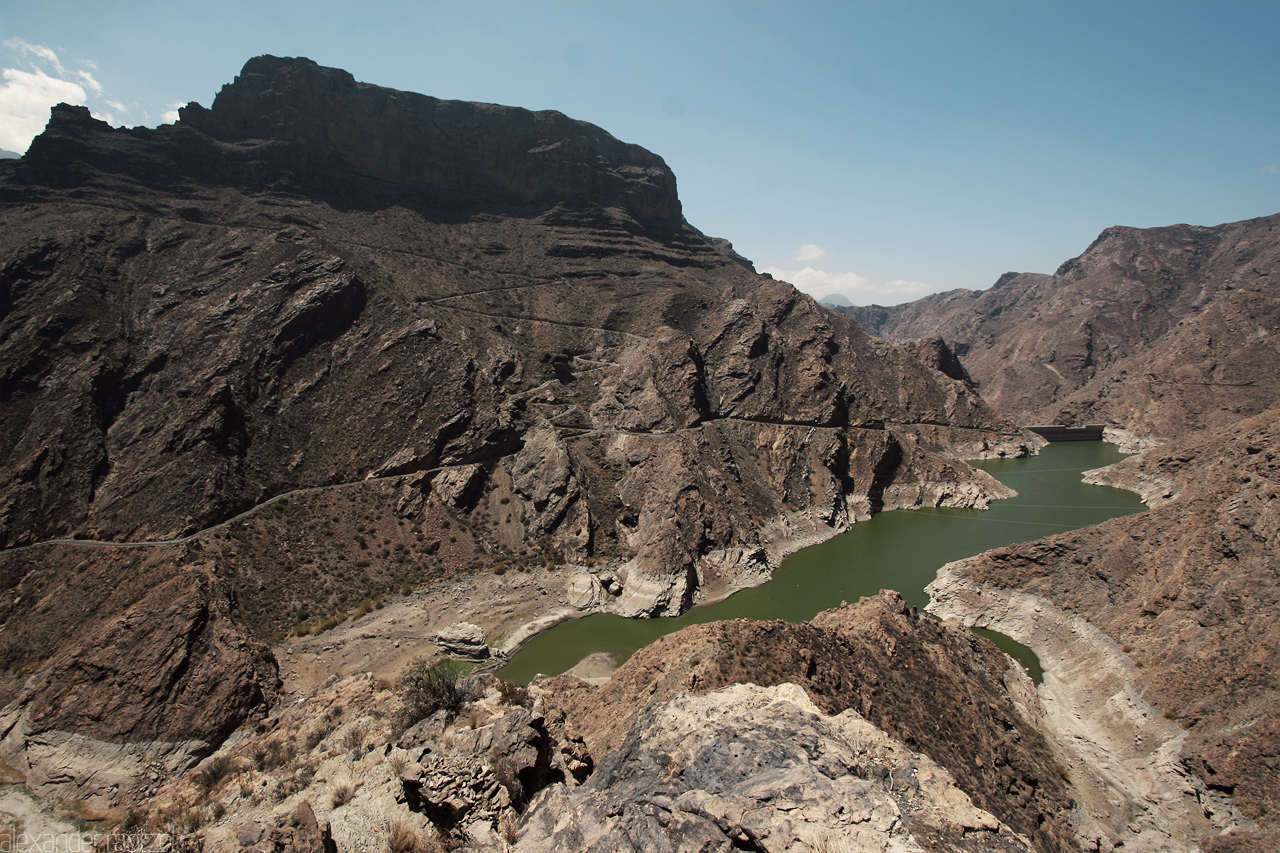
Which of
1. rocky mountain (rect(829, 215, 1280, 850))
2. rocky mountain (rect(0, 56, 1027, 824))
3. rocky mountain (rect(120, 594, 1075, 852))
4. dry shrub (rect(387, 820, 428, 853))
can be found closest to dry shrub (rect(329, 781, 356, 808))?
rocky mountain (rect(120, 594, 1075, 852))

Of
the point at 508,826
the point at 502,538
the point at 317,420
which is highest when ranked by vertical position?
the point at 317,420

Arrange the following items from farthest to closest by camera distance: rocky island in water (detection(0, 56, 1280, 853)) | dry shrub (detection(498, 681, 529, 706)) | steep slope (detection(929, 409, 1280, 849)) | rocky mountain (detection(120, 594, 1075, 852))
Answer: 1. steep slope (detection(929, 409, 1280, 849))
2. dry shrub (detection(498, 681, 529, 706))
3. rocky island in water (detection(0, 56, 1280, 853))
4. rocky mountain (detection(120, 594, 1075, 852))

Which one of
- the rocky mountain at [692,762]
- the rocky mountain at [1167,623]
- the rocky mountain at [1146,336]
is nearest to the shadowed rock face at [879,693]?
the rocky mountain at [692,762]

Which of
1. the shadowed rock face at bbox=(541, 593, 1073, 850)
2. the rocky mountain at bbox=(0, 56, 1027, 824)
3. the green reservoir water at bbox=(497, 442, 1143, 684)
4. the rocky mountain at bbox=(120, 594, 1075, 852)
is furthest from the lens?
the green reservoir water at bbox=(497, 442, 1143, 684)

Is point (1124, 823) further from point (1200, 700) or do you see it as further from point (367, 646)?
point (367, 646)

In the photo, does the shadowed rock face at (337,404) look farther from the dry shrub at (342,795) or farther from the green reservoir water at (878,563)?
the dry shrub at (342,795)

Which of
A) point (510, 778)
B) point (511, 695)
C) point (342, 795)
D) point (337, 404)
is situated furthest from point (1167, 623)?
point (337, 404)

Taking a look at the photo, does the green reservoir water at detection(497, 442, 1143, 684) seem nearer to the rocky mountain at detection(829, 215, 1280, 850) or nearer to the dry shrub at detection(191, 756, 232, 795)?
the rocky mountain at detection(829, 215, 1280, 850)

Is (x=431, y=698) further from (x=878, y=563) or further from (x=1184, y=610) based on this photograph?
(x=878, y=563)
